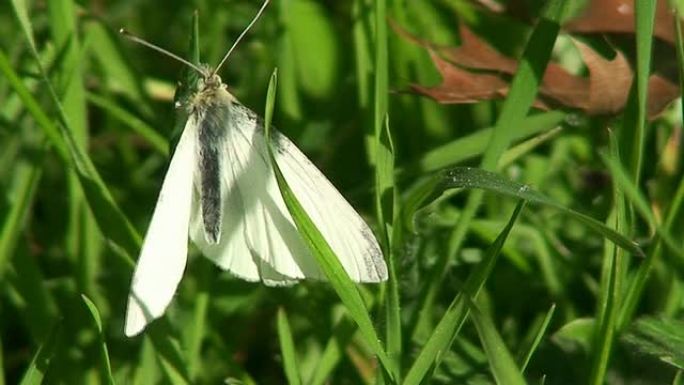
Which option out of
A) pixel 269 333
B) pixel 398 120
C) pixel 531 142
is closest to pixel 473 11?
pixel 398 120

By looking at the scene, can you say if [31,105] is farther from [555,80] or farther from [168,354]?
[555,80]

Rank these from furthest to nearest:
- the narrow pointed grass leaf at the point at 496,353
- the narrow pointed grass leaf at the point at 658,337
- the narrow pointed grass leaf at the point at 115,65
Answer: the narrow pointed grass leaf at the point at 115,65 < the narrow pointed grass leaf at the point at 658,337 < the narrow pointed grass leaf at the point at 496,353

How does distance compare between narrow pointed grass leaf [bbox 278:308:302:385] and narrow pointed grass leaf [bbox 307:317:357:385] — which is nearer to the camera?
narrow pointed grass leaf [bbox 278:308:302:385]

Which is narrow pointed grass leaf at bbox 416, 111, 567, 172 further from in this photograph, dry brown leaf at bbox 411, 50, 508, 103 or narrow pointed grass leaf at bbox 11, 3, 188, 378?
narrow pointed grass leaf at bbox 11, 3, 188, 378

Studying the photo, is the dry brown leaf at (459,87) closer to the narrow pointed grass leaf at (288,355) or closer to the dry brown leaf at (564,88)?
the dry brown leaf at (564,88)

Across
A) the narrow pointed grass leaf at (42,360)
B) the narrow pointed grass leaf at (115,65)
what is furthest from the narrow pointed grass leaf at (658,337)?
the narrow pointed grass leaf at (115,65)

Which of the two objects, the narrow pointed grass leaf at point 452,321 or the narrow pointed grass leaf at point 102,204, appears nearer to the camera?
the narrow pointed grass leaf at point 452,321

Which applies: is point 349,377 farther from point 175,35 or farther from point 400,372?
point 175,35

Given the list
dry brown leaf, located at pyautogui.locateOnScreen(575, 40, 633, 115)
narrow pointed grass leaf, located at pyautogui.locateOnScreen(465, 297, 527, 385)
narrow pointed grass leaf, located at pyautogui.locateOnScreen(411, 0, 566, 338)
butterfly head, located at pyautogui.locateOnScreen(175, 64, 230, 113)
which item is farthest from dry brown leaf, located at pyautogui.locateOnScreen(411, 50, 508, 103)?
narrow pointed grass leaf, located at pyautogui.locateOnScreen(465, 297, 527, 385)
